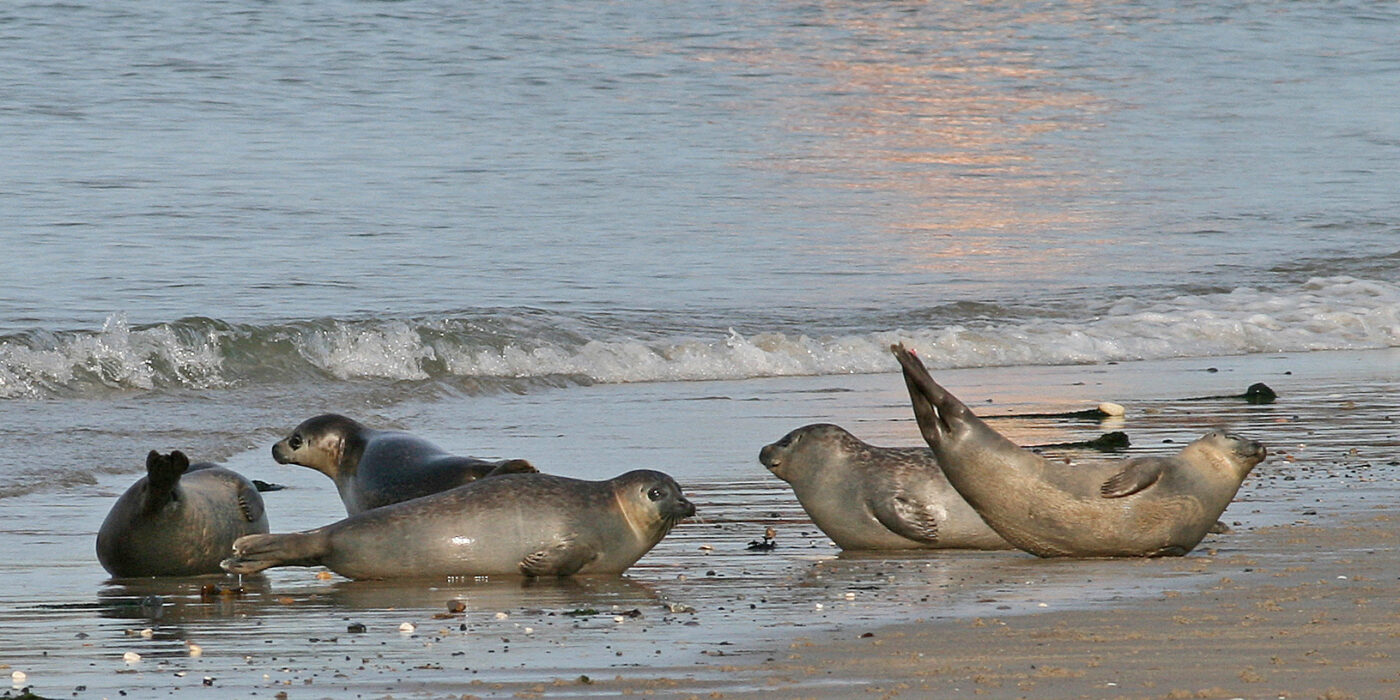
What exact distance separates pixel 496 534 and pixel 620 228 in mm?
10687

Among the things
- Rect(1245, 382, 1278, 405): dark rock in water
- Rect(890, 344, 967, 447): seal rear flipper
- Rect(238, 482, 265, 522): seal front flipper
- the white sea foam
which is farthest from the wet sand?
the white sea foam

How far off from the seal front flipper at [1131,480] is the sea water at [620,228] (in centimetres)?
89

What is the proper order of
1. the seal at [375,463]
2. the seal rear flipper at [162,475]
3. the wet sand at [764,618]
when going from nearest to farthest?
1. the wet sand at [764,618]
2. the seal rear flipper at [162,475]
3. the seal at [375,463]

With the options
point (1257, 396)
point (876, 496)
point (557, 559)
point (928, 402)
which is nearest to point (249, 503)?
point (557, 559)

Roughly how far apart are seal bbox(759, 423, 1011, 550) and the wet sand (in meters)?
0.10

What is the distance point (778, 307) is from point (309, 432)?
6.70 m

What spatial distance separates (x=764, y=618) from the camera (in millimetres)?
4328

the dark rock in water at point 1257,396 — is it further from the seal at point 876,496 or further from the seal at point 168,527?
the seal at point 168,527

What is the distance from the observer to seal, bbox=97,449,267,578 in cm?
509

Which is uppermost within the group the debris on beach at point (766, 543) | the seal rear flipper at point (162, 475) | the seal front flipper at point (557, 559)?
the seal rear flipper at point (162, 475)

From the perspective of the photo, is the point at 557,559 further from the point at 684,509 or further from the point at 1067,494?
the point at 1067,494

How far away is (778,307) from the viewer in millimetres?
12508

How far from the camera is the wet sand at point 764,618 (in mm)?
3537

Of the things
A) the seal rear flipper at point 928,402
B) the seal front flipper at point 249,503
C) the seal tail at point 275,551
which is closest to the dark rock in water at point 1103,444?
the seal rear flipper at point 928,402
